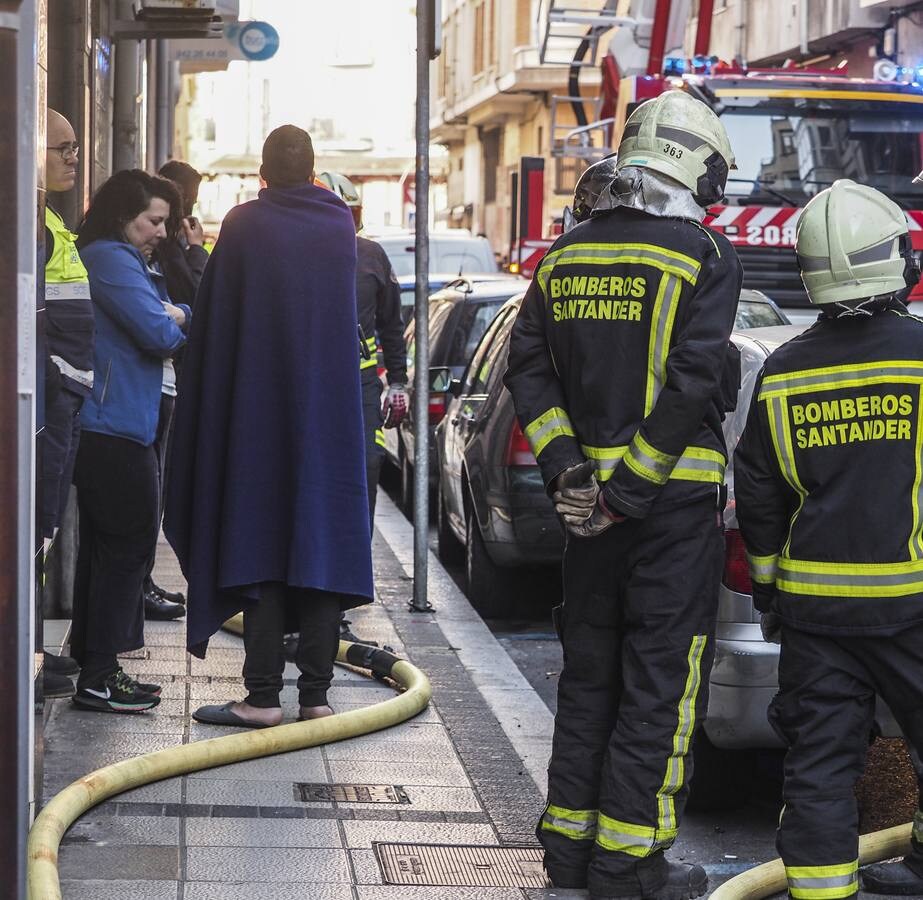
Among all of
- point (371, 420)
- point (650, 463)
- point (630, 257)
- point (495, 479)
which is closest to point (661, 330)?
point (630, 257)

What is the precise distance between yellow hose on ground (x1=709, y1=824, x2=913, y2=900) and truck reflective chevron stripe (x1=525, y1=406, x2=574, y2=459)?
119cm

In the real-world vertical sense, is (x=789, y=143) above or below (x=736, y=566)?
above

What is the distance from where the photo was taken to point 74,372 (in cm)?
552

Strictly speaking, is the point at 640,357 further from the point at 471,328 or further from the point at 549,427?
the point at 471,328

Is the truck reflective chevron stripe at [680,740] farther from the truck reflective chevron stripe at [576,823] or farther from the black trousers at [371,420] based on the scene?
the black trousers at [371,420]

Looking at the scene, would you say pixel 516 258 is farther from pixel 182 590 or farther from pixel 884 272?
pixel 884 272

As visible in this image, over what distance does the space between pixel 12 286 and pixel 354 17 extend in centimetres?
7137

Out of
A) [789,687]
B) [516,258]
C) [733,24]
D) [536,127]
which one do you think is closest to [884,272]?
[789,687]

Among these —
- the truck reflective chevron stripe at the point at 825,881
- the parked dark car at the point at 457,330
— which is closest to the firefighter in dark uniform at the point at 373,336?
the parked dark car at the point at 457,330

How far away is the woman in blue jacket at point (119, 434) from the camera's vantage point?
5.98 m

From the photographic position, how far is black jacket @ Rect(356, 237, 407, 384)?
7.88m

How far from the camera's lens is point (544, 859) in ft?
15.2

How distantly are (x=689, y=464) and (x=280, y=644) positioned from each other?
1.99 metres

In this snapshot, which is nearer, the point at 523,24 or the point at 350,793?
the point at 350,793
